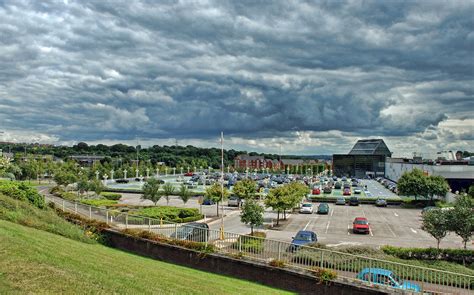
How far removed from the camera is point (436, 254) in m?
23.8

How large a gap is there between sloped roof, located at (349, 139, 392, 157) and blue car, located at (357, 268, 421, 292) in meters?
148

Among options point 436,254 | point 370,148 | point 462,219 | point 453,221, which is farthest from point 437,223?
point 370,148

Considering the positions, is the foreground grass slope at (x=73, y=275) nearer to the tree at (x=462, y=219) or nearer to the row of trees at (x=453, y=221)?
the row of trees at (x=453, y=221)

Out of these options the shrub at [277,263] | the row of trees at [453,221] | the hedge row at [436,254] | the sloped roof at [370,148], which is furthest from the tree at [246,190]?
the sloped roof at [370,148]

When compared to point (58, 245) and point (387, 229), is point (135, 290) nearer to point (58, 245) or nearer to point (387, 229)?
point (58, 245)

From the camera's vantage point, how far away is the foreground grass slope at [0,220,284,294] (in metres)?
9.10

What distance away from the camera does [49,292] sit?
28.3 feet

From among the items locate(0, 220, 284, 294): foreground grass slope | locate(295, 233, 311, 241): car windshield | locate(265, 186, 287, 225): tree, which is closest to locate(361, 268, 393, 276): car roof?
locate(0, 220, 284, 294): foreground grass slope

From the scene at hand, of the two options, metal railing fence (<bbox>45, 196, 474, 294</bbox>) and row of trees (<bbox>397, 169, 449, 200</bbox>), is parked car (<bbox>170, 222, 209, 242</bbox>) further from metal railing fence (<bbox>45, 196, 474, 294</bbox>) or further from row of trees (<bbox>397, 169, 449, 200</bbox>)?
row of trees (<bbox>397, 169, 449, 200</bbox>)

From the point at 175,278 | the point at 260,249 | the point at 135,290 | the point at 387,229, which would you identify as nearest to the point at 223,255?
the point at 260,249

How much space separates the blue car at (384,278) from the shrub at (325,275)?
88 centimetres

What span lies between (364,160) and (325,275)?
488 feet

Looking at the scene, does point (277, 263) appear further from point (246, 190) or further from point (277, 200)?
point (246, 190)

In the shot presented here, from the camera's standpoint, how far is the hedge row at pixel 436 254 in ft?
76.6
